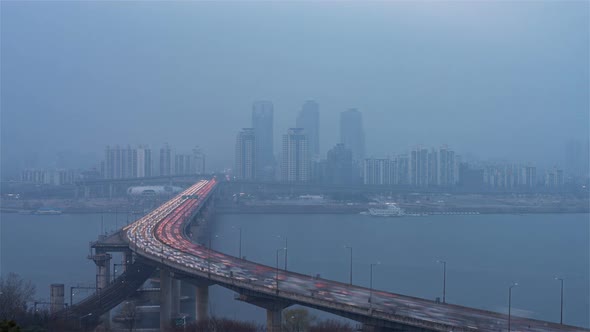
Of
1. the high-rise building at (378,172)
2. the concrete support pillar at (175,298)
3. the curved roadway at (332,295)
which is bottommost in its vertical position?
the concrete support pillar at (175,298)

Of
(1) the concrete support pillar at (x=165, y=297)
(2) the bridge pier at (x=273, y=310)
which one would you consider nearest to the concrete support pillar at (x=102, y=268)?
(1) the concrete support pillar at (x=165, y=297)

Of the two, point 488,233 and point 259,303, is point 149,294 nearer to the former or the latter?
point 259,303

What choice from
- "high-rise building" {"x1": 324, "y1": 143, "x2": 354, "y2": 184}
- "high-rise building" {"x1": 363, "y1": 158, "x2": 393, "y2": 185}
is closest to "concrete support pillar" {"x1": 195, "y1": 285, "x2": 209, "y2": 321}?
"high-rise building" {"x1": 324, "y1": 143, "x2": 354, "y2": 184}

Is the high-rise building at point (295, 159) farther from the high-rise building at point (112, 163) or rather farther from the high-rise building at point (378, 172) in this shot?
the high-rise building at point (112, 163)

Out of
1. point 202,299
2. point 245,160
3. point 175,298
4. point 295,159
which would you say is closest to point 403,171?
point 295,159

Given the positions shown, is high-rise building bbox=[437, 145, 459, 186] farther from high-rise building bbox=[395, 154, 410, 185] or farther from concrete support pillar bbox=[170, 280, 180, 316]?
concrete support pillar bbox=[170, 280, 180, 316]
